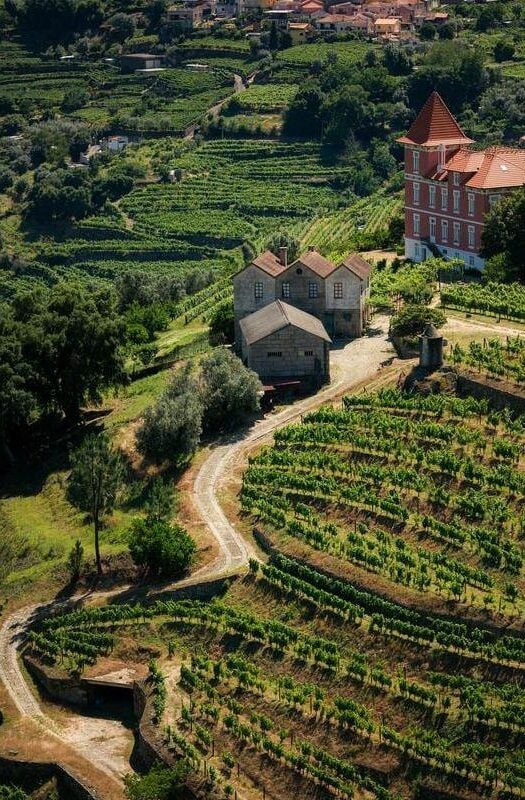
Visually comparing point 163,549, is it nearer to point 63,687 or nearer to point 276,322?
point 63,687

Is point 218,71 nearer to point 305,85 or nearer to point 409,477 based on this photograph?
point 305,85

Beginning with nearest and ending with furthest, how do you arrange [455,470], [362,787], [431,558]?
[362,787], [431,558], [455,470]

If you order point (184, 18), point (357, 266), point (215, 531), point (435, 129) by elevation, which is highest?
point (435, 129)

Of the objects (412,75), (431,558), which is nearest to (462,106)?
(412,75)

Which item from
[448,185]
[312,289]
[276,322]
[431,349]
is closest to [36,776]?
[431,349]

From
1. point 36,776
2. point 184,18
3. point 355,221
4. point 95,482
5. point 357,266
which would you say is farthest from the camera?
point 184,18

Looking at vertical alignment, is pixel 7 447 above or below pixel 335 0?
below

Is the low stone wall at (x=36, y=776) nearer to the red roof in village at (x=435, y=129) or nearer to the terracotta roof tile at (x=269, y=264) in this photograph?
the terracotta roof tile at (x=269, y=264)
